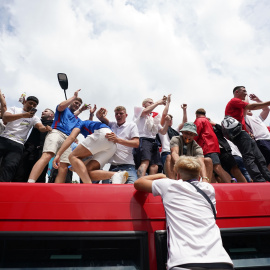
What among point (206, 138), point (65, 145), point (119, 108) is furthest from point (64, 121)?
point (206, 138)

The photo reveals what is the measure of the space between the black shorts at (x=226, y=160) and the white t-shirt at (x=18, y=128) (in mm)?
3241

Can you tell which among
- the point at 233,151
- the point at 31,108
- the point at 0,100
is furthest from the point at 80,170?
the point at 233,151

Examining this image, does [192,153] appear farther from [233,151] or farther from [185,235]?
[185,235]

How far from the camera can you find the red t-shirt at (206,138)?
386 cm

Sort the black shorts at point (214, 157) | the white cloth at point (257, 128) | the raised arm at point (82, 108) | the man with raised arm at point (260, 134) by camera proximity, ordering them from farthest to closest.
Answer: the raised arm at point (82, 108)
the white cloth at point (257, 128)
the man with raised arm at point (260, 134)
the black shorts at point (214, 157)

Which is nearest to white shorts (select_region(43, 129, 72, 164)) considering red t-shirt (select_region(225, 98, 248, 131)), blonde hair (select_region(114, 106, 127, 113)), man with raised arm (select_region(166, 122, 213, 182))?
blonde hair (select_region(114, 106, 127, 113))

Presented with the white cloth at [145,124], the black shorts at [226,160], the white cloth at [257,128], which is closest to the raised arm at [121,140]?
the white cloth at [145,124]

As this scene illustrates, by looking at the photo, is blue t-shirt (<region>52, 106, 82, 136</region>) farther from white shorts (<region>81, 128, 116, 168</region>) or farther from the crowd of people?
white shorts (<region>81, 128, 116, 168</region>)

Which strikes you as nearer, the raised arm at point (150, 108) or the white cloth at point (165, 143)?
the raised arm at point (150, 108)

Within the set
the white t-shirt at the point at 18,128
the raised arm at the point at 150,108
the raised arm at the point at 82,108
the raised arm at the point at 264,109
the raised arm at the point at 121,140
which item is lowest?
the raised arm at the point at 121,140

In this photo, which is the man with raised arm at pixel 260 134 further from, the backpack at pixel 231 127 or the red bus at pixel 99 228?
the red bus at pixel 99 228

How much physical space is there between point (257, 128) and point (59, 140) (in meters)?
3.38

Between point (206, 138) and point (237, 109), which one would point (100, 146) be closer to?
point (206, 138)

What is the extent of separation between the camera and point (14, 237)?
5.84 ft
